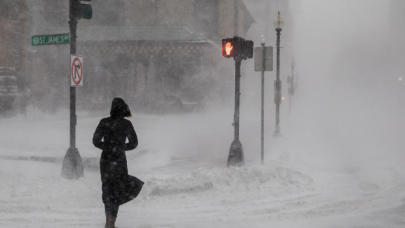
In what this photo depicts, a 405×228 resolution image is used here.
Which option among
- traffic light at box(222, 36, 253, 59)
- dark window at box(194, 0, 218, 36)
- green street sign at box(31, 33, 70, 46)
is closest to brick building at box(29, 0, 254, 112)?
dark window at box(194, 0, 218, 36)

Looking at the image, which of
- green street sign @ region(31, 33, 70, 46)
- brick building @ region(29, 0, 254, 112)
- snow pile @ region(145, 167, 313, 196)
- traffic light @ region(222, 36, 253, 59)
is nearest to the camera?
snow pile @ region(145, 167, 313, 196)

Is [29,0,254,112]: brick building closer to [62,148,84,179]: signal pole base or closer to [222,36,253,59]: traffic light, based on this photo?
[222,36,253,59]: traffic light

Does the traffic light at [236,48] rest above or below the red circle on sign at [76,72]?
above

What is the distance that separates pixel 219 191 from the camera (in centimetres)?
830

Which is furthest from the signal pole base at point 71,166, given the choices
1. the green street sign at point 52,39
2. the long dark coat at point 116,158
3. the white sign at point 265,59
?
the white sign at point 265,59

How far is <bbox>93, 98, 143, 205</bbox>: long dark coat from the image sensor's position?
573cm

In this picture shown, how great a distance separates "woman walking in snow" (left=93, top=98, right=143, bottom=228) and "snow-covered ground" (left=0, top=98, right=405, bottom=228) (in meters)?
0.58

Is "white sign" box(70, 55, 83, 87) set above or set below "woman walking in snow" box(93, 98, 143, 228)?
above

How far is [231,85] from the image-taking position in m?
37.7

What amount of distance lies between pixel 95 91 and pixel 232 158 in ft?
71.1

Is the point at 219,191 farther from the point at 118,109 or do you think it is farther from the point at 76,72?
the point at 76,72

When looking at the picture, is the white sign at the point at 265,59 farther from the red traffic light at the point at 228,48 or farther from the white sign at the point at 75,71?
the white sign at the point at 75,71

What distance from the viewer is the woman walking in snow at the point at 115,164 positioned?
573 centimetres

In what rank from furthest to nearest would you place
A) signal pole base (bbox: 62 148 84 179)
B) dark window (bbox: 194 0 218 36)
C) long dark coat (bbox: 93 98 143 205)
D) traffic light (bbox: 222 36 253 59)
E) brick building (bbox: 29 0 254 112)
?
dark window (bbox: 194 0 218 36), brick building (bbox: 29 0 254 112), traffic light (bbox: 222 36 253 59), signal pole base (bbox: 62 148 84 179), long dark coat (bbox: 93 98 143 205)
